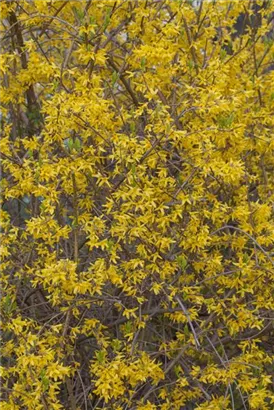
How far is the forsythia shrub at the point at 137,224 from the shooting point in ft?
11.5

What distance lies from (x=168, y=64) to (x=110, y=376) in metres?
1.65

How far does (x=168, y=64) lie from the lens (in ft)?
13.0

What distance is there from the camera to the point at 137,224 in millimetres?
3520

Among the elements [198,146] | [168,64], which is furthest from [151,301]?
[168,64]

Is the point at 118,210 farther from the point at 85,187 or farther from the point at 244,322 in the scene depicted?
the point at 244,322

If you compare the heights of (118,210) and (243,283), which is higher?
(118,210)

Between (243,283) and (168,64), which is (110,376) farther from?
(168,64)

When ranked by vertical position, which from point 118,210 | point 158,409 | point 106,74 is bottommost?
point 158,409

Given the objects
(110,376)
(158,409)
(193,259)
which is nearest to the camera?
(110,376)

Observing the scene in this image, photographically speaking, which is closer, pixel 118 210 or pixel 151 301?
pixel 118 210

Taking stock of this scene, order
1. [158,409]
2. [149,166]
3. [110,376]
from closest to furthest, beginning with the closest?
[110,376]
[149,166]
[158,409]

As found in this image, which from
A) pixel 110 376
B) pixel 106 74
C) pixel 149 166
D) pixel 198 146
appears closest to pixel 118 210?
pixel 149 166

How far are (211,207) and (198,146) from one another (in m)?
0.38

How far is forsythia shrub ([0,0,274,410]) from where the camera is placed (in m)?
3.52
